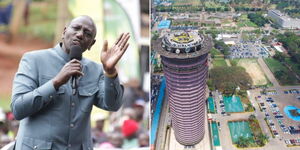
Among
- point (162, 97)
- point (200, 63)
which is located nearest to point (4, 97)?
point (162, 97)

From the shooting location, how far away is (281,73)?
498 centimetres

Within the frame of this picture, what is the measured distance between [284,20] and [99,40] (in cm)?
359

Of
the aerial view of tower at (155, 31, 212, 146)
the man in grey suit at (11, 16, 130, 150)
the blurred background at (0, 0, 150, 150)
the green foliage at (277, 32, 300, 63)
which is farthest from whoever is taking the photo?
the green foliage at (277, 32, 300, 63)

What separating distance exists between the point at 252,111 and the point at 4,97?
385 centimetres

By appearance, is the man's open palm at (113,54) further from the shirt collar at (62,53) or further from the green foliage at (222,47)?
the green foliage at (222,47)

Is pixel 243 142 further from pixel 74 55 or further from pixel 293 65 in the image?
pixel 74 55

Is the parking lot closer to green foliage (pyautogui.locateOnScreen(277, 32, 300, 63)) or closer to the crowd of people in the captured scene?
green foliage (pyautogui.locateOnScreen(277, 32, 300, 63))

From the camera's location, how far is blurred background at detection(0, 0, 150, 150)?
3039 mm

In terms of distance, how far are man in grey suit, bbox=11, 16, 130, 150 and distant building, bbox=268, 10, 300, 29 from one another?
5.07 m

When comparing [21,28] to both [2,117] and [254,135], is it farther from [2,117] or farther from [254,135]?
[254,135]

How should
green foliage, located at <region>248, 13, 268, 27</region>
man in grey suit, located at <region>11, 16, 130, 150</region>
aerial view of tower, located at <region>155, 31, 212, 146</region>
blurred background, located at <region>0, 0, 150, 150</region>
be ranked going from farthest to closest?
green foliage, located at <region>248, 13, 268, 27</region>
aerial view of tower, located at <region>155, 31, 212, 146</region>
blurred background, located at <region>0, 0, 150, 150</region>
man in grey suit, located at <region>11, 16, 130, 150</region>

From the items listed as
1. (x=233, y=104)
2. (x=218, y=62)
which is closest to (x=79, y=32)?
(x=218, y=62)

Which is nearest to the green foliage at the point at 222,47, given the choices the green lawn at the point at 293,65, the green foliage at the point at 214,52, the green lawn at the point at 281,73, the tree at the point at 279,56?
the green foliage at the point at 214,52

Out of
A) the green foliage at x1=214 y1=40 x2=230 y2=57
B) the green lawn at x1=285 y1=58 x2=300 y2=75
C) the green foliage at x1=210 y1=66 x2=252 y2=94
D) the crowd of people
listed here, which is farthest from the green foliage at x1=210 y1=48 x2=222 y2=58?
the crowd of people
